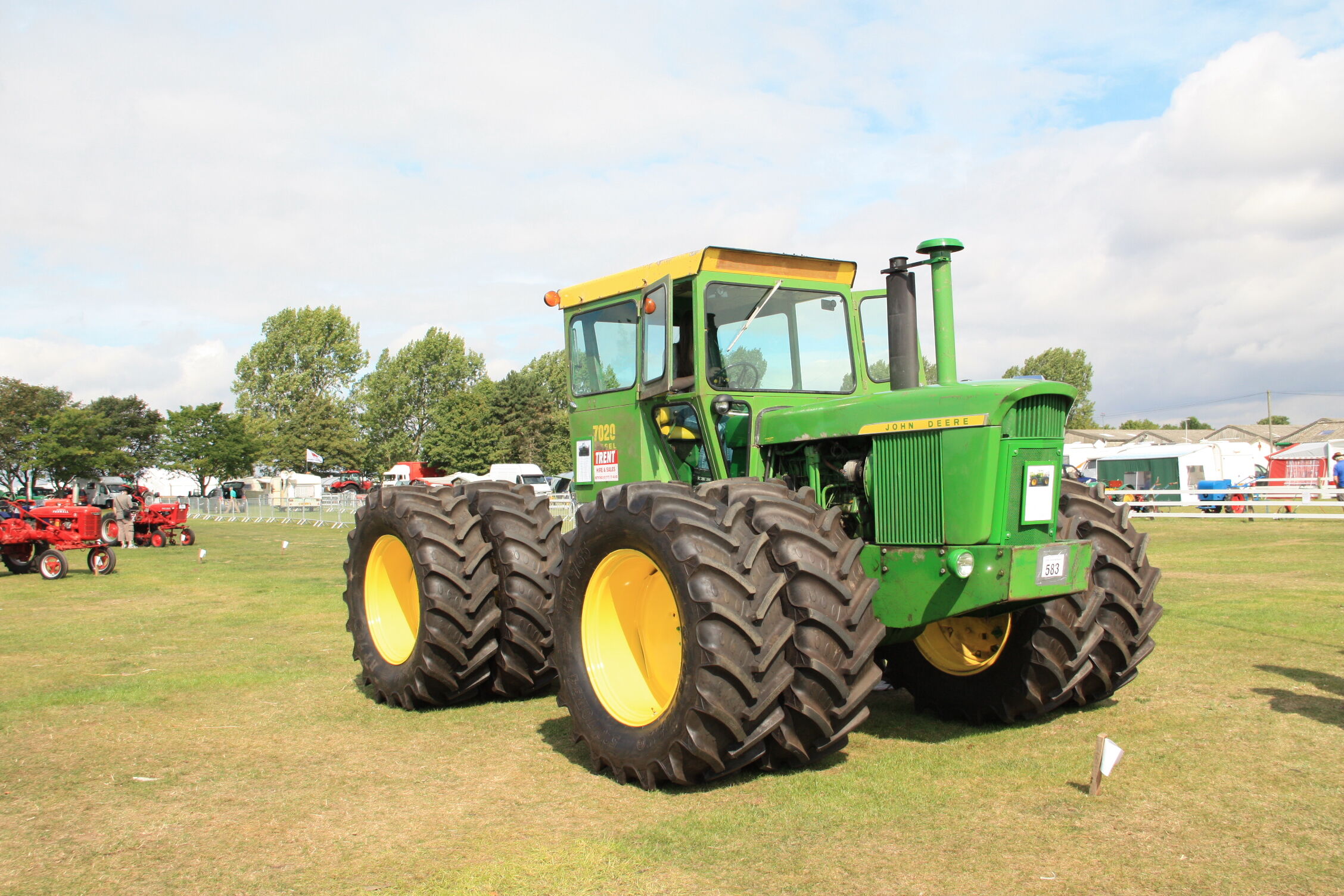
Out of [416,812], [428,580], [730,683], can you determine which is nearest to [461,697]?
[428,580]

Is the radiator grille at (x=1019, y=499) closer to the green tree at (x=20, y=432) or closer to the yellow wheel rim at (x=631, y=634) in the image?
the yellow wheel rim at (x=631, y=634)

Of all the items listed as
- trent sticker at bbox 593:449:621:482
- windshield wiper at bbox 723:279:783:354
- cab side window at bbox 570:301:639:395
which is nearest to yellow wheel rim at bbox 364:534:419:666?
trent sticker at bbox 593:449:621:482

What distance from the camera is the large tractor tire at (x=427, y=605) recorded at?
6.28 metres

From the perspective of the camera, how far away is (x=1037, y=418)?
4.95 metres

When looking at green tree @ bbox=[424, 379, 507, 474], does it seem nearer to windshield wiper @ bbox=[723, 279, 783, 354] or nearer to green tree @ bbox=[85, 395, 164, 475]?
green tree @ bbox=[85, 395, 164, 475]

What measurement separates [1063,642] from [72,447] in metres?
62.6

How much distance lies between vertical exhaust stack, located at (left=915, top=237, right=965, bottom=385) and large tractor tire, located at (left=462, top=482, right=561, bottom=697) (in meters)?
2.60

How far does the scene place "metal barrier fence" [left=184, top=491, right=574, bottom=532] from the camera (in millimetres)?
35344

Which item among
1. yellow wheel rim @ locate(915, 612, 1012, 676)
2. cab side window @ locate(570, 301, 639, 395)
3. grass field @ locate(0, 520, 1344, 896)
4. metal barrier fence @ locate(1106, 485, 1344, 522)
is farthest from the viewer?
metal barrier fence @ locate(1106, 485, 1344, 522)

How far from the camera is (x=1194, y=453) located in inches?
1455

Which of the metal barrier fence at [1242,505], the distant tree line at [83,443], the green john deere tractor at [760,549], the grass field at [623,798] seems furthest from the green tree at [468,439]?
the green john deere tractor at [760,549]

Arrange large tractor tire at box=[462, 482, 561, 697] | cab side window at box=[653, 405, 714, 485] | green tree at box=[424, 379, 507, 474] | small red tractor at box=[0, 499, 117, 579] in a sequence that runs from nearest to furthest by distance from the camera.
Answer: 1. cab side window at box=[653, 405, 714, 485]
2. large tractor tire at box=[462, 482, 561, 697]
3. small red tractor at box=[0, 499, 117, 579]
4. green tree at box=[424, 379, 507, 474]

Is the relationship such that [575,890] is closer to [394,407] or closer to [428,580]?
[428,580]

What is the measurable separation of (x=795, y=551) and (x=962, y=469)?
99 centimetres
